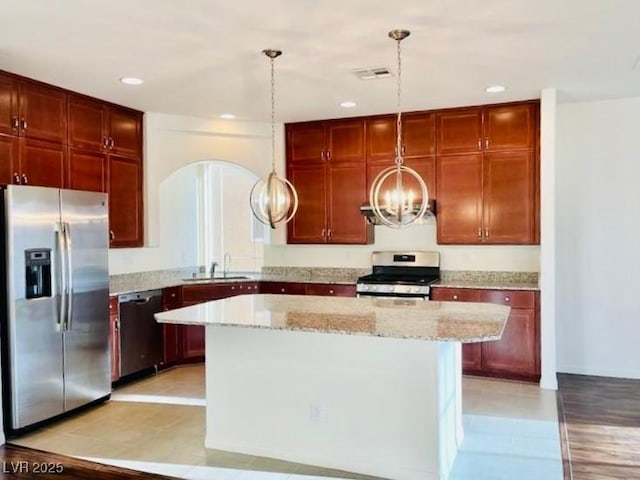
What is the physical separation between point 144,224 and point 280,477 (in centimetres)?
334

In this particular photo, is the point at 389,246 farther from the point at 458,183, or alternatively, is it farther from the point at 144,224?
the point at 144,224

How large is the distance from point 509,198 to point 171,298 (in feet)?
11.6

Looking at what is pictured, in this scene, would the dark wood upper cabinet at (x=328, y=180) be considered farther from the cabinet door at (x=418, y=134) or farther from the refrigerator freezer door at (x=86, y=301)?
the refrigerator freezer door at (x=86, y=301)

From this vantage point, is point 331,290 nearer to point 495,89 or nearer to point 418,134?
point 418,134

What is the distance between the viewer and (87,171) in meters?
4.91

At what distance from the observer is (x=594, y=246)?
17.1 ft

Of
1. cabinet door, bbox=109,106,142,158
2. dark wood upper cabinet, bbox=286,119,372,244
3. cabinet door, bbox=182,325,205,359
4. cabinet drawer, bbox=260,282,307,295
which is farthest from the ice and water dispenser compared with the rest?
dark wood upper cabinet, bbox=286,119,372,244

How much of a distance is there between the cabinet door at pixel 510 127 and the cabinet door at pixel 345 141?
1334 mm

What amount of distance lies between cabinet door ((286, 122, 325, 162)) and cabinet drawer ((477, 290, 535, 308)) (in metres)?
2.36

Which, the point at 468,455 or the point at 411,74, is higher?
the point at 411,74

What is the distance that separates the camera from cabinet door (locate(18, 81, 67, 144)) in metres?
4.26

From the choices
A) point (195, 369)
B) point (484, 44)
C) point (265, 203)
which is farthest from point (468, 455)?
point (195, 369)

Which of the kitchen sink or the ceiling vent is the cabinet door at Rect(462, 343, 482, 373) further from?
the ceiling vent

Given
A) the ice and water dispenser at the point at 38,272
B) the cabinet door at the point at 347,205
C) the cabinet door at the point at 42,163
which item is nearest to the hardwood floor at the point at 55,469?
the ice and water dispenser at the point at 38,272
